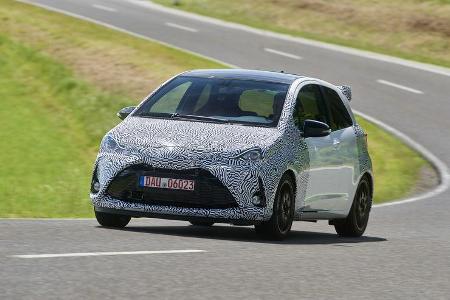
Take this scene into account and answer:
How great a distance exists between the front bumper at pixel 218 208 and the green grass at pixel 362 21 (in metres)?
25.0

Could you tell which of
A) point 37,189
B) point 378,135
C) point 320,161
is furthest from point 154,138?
point 378,135

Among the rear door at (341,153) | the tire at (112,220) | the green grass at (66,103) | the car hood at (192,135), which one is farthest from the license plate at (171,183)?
the green grass at (66,103)

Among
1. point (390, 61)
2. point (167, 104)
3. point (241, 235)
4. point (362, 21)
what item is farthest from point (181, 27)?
point (241, 235)

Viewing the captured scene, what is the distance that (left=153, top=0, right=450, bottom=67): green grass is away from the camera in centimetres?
3794

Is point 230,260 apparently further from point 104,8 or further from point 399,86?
point 104,8

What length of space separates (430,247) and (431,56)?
25143 mm

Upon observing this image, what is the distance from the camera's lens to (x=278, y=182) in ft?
37.7

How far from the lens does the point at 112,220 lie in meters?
11.9

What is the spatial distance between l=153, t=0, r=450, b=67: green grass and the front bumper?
25.0 m

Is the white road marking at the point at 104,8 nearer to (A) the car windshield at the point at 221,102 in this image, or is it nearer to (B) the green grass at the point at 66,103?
(B) the green grass at the point at 66,103

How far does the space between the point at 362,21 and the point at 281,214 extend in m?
30.4

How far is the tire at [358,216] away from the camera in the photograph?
1374 cm

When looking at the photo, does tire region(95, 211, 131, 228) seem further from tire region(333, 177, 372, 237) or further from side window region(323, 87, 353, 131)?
tire region(333, 177, 372, 237)

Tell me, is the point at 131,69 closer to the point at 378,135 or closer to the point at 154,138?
the point at 378,135
